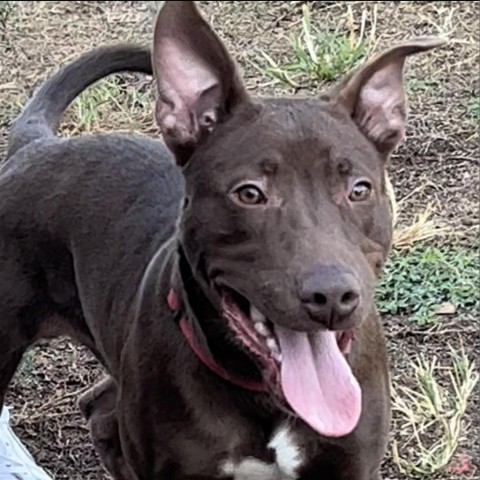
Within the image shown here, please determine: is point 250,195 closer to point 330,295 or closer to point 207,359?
point 330,295

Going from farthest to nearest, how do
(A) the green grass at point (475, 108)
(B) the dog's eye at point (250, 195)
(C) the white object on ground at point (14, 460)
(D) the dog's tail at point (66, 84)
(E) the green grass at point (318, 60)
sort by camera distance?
(E) the green grass at point (318, 60) → (A) the green grass at point (475, 108) → (C) the white object on ground at point (14, 460) → (D) the dog's tail at point (66, 84) → (B) the dog's eye at point (250, 195)

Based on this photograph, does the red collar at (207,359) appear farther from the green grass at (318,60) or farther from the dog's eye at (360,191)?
the green grass at (318,60)

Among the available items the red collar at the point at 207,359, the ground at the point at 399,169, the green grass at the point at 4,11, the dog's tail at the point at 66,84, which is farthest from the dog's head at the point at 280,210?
the green grass at the point at 4,11

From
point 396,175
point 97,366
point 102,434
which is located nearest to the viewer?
point 102,434

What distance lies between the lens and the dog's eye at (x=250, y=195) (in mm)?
3361

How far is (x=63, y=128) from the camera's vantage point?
6.42 m

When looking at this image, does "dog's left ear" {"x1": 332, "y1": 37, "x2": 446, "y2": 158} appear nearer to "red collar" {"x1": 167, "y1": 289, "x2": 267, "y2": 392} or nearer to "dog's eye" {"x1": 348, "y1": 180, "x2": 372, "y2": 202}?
"dog's eye" {"x1": 348, "y1": 180, "x2": 372, "y2": 202}

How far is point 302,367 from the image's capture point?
339 centimetres

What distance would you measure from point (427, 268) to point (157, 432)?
75.8 inches

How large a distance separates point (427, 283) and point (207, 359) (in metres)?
1.88

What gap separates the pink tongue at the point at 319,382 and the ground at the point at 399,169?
1250mm

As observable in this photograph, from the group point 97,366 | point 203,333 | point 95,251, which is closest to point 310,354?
point 203,333

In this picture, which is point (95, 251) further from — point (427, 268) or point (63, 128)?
point (63, 128)

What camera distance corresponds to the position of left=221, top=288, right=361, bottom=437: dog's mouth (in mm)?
3389
